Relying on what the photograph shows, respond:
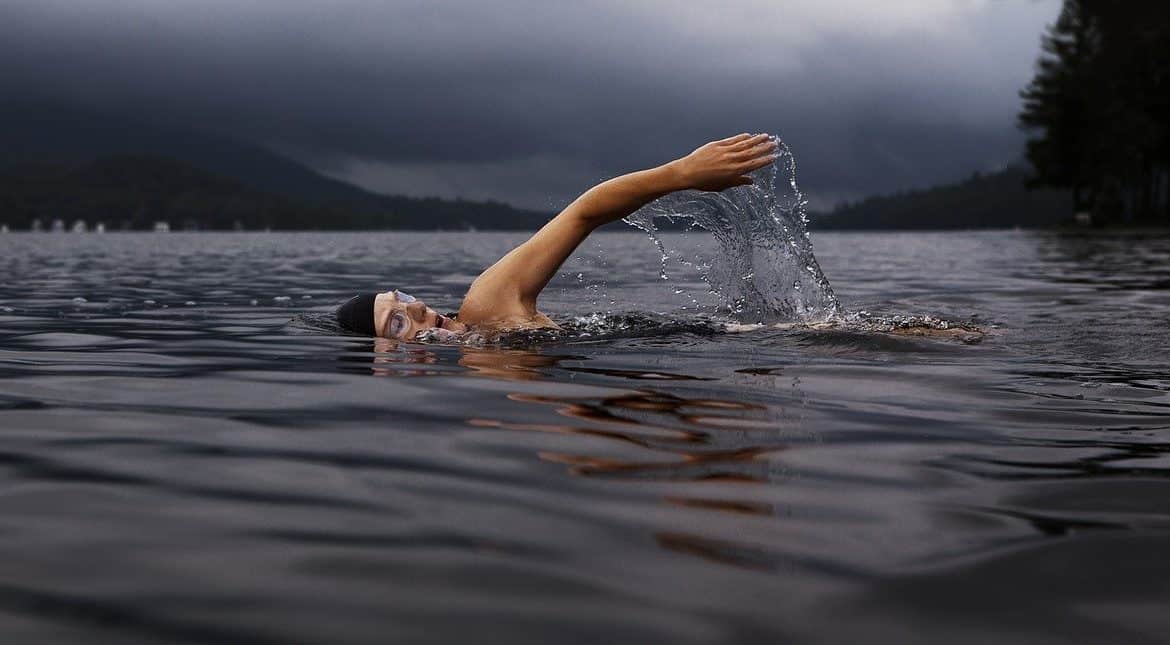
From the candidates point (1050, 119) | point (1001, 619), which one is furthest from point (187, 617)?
point (1050, 119)

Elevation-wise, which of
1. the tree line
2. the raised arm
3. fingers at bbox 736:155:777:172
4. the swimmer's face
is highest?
the tree line

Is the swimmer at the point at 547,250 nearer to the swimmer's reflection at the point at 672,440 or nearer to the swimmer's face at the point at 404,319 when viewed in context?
the swimmer's face at the point at 404,319

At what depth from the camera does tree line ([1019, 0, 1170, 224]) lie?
6612 centimetres

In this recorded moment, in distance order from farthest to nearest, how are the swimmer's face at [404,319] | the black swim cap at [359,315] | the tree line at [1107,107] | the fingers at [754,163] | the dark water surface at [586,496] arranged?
1. the tree line at [1107,107]
2. the black swim cap at [359,315]
3. the swimmer's face at [404,319]
4. the fingers at [754,163]
5. the dark water surface at [586,496]

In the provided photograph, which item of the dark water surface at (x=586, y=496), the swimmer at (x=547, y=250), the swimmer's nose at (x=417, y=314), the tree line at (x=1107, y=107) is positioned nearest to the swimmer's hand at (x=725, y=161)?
the swimmer at (x=547, y=250)

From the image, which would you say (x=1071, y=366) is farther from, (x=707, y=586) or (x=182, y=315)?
(x=182, y=315)

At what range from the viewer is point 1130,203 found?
74.6 m

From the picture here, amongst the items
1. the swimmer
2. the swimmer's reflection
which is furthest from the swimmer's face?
the swimmer's reflection

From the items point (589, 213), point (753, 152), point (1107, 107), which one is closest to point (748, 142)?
point (753, 152)

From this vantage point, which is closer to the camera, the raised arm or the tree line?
the raised arm

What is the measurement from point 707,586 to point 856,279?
18.3 m

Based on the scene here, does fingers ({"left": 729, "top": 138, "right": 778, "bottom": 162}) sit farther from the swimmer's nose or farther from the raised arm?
the swimmer's nose

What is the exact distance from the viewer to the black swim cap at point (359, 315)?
8391mm

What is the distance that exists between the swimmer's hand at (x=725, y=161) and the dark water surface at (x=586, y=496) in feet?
3.78
